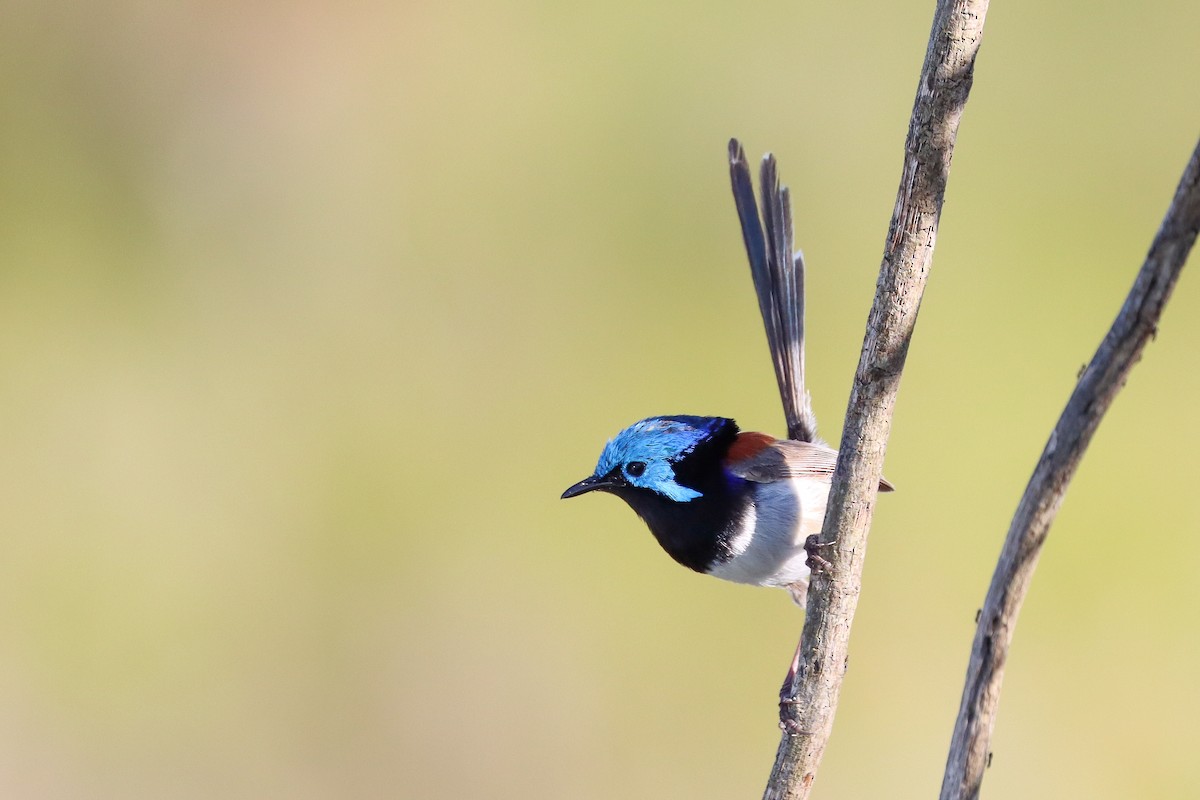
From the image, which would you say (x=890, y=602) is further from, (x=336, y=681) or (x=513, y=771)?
(x=336, y=681)

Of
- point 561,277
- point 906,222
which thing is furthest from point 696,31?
point 906,222

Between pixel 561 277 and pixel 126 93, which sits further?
pixel 126 93

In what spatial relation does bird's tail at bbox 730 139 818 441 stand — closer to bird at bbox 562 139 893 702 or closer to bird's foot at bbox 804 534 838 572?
bird at bbox 562 139 893 702

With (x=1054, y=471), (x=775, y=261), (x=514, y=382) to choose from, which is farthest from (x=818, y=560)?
(x=514, y=382)

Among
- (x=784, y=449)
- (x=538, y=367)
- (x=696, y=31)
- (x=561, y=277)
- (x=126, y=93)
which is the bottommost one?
(x=784, y=449)

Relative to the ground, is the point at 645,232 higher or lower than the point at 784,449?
higher

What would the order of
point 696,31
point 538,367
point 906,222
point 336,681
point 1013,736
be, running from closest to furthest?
point 906,222 → point 1013,736 → point 336,681 → point 538,367 → point 696,31

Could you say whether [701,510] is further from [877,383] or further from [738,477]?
[877,383]

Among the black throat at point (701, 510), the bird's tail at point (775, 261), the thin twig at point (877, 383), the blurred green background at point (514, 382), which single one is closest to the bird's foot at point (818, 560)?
the thin twig at point (877, 383)
